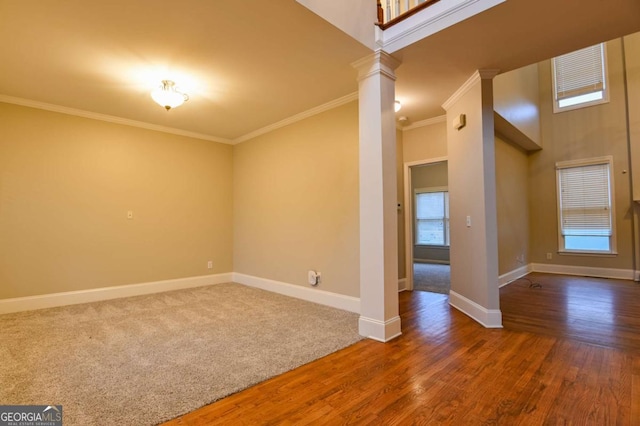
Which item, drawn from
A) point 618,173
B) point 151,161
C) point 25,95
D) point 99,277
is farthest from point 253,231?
point 618,173

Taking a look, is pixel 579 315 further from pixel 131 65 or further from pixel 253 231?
pixel 131 65

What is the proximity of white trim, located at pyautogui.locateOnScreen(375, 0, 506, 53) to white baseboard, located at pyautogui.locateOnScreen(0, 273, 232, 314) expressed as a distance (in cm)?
457

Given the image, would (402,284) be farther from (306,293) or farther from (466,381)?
(466,381)

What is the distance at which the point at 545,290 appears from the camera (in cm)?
488

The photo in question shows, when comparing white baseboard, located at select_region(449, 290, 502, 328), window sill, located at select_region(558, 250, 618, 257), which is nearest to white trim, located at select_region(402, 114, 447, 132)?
white baseboard, located at select_region(449, 290, 502, 328)

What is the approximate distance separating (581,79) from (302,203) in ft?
20.6

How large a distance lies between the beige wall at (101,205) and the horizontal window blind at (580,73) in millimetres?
7033

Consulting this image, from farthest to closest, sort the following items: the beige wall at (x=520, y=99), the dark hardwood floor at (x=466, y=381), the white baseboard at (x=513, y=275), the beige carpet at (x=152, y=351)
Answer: the white baseboard at (x=513, y=275)
the beige wall at (x=520, y=99)
the beige carpet at (x=152, y=351)
the dark hardwood floor at (x=466, y=381)

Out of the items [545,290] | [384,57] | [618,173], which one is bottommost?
[545,290]

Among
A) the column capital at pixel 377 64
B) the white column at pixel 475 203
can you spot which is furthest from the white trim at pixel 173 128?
the white column at pixel 475 203

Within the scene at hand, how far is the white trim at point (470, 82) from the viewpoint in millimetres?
3262

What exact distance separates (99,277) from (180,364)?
116 inches

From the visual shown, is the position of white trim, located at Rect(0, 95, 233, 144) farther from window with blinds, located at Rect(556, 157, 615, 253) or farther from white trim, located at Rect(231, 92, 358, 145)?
window with blinds, located at Rect(556, 157, 615, 253)

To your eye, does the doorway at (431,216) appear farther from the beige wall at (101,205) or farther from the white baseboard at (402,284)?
the beige wall at (101,205)
